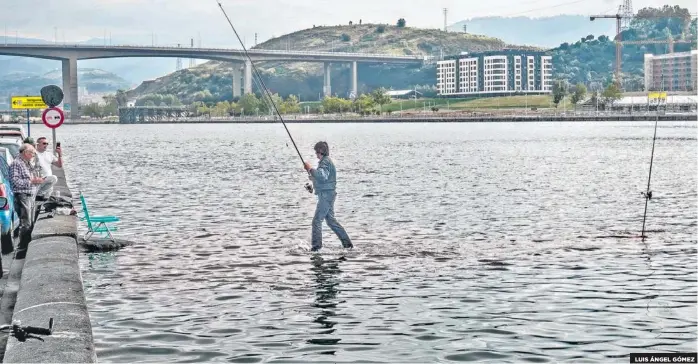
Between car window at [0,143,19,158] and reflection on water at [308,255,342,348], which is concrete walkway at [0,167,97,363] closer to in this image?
reflection on water at [308,255,342,348]

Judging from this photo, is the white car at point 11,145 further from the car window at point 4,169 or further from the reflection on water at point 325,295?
the reflection on water at point 325,295

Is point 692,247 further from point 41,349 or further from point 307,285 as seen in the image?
point 41,349

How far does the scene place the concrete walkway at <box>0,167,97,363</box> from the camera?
1089cm

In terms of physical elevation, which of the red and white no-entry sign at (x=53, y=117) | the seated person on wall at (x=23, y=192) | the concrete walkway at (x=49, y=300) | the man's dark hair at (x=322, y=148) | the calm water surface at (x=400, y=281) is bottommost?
the calm water surface at (x=400, y=281)

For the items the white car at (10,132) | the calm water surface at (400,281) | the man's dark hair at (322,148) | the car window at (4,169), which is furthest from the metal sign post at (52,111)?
the man's dark hair at (322,148)

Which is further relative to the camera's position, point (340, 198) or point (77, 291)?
point (340, 198)

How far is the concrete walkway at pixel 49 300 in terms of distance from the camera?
1089 centimetres

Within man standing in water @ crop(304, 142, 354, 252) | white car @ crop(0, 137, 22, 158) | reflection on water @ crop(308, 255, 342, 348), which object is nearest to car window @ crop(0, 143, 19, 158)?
white car @ crop(0, 137, 22, 158)

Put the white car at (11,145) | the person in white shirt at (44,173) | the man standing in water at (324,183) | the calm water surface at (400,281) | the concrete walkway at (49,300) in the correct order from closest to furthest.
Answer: the concrete walkway at (49,300)
the calm water surface at (400,281)
the man standing in water at (324,183)
the person in white shirt at (44,173)
the white car at (11,145)

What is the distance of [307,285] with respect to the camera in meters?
18.9

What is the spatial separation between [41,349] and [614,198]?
3357 cm

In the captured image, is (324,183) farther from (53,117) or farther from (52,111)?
(52,111)

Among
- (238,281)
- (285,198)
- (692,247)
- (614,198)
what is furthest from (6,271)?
(614,198)

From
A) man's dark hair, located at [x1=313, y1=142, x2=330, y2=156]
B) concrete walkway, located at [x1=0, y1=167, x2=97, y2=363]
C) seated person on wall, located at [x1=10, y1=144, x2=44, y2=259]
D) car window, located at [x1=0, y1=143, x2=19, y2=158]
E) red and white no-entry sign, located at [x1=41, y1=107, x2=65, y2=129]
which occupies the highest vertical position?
red and white no-entry sign, located at [x1=41, y1=107, x2=65, y2=129]
